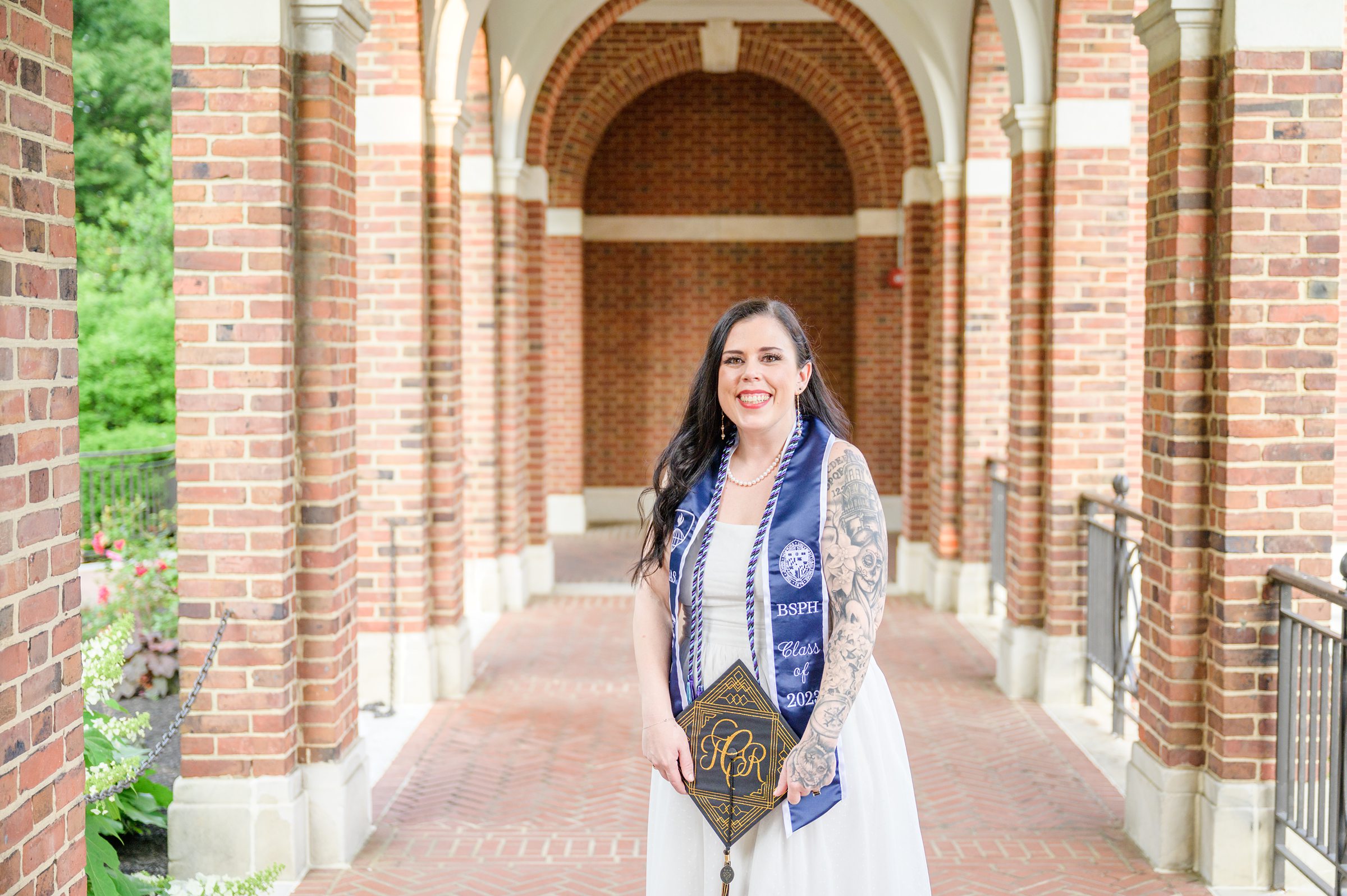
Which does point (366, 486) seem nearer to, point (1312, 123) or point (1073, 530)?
point (1073, 530)

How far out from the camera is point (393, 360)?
704cm

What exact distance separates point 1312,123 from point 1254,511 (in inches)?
57.0

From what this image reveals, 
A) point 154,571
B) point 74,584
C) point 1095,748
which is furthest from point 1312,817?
point 154,571

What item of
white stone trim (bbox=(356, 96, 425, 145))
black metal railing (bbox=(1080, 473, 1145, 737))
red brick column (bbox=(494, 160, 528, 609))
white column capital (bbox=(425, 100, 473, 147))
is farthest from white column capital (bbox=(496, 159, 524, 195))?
black metal railing (bbox=(1080, 473, 1145, 737))

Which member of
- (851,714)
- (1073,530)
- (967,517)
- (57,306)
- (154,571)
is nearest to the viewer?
(57,306)

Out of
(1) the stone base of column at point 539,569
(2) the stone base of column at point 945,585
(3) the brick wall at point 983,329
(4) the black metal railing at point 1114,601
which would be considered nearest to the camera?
(4) the black metal railing at point 1114,601

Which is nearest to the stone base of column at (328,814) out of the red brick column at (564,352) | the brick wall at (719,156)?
the red brick column at (564,352)

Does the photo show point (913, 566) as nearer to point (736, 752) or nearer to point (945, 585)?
point (945, 585)

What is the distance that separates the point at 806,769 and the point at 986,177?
25.6ft

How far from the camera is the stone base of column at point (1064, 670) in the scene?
7180mm

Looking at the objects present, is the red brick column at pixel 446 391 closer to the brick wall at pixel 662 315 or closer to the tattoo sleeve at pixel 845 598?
the tattoo sleeve at pixel 845 598

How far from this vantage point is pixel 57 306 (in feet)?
8.45

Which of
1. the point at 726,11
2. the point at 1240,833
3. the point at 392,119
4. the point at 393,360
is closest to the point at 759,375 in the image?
the point at 1240,833

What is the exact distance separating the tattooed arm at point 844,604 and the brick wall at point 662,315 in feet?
39.5
